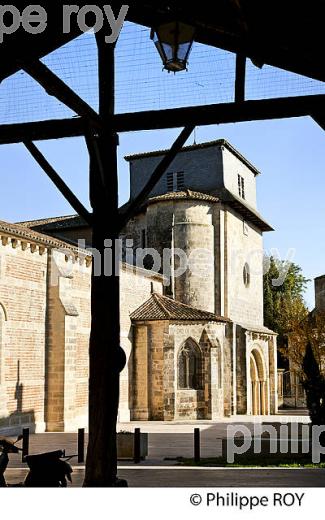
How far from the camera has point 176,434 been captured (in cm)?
2050

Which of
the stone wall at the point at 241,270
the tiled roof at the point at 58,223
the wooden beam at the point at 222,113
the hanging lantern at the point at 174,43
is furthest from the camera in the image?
the tiled roof at the point at 58,223

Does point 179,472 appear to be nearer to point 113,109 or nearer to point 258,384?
point 113,109

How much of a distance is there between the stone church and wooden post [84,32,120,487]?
12193 millimetres

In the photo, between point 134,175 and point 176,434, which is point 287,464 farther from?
point 134,175

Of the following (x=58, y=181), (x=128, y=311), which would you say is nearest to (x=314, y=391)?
(x=58, y=181)

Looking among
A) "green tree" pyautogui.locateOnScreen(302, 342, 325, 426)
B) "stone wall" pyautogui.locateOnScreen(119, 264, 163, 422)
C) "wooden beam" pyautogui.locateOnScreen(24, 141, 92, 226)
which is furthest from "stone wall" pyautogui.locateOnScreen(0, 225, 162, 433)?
"wooden beam" pyautogui.locateOnScreen(24, 141, 92, 226)

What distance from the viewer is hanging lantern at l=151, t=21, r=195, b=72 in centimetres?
697

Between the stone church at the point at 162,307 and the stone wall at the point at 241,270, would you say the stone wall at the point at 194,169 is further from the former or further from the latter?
the stone wall at the point at 241,270

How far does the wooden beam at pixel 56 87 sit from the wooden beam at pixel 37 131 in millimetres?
431

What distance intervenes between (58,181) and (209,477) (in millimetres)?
6045

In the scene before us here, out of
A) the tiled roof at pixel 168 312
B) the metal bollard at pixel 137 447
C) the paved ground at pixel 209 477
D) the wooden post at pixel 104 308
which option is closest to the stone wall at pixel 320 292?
the tiled roof at pixel 168 312

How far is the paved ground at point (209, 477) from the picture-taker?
33.4 ft

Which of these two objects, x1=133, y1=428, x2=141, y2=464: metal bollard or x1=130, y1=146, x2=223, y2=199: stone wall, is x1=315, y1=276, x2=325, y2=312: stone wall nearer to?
x1=130, y1=146, x2=223, y2=199: stone wall

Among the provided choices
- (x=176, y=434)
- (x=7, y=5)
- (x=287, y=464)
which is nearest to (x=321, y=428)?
(x=287, y=464)
